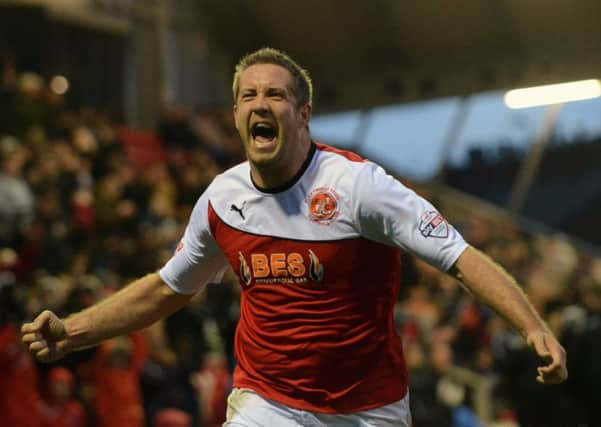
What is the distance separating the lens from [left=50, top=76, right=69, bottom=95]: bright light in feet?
54.1

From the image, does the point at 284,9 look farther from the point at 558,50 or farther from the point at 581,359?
the point at 581,359

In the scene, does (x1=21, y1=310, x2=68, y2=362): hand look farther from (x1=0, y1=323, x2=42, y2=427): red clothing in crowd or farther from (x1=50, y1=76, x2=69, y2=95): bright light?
(x1=50, y1=76, x2=69, y2=95): bright light

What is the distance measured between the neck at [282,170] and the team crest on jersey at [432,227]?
0.53 m

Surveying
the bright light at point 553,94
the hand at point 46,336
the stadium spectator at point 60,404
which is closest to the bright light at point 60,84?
the bright light at point 553,94

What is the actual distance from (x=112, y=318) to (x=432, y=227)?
135cm

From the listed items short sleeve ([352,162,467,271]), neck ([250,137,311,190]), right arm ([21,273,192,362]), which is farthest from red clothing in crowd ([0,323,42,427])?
short sleeve ([352,162,467,271])

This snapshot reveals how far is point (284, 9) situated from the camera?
2042 cm

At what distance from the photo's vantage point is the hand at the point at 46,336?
417cm

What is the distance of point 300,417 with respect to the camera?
4031 millimetres

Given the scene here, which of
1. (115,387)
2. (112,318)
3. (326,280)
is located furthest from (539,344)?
(115,387)

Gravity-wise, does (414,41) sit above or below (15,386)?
above

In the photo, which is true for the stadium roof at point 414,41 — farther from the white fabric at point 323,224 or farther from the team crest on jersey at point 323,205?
the team crest on jersey at point 323,205

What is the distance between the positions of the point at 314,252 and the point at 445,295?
923cm

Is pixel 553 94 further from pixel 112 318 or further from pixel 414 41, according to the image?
pixel 112 318
